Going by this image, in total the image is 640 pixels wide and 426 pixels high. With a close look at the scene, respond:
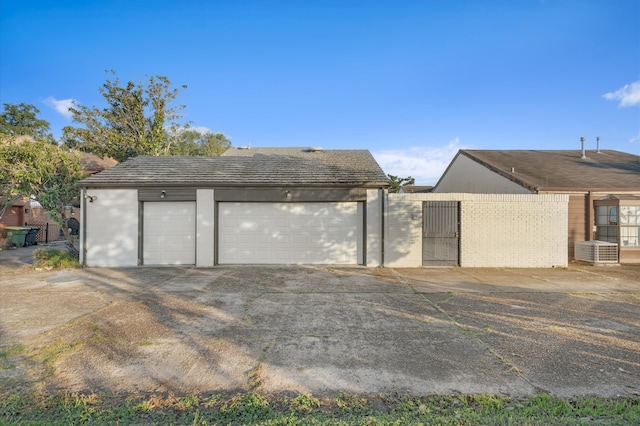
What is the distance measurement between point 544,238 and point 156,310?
1126 cm

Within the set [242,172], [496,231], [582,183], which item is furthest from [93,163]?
[582,183]

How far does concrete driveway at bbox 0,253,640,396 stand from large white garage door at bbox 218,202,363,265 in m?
2.24

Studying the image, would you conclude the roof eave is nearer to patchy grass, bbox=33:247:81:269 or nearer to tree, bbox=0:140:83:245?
tree, bbox=0:140:83:245

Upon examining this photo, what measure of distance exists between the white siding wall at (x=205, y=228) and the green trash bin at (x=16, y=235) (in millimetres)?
11909

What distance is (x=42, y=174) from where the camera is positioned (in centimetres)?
980

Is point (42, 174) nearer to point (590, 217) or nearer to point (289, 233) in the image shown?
point (289, 233)

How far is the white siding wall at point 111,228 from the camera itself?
968 centimetres

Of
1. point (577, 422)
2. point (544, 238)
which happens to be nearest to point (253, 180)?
point (577, 422)

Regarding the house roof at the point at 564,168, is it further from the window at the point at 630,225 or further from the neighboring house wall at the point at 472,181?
the window at the point at 630,225

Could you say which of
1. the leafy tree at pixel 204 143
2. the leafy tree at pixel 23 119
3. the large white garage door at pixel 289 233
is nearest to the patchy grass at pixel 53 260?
the large white garage door at pixel 289 233

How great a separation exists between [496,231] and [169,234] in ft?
35.7

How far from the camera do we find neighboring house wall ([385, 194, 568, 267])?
9.64 m

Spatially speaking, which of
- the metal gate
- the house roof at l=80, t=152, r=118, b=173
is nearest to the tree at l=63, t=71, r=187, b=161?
the house roof at l=80, t=152, r=118, b=173

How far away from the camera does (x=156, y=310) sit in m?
5.34
